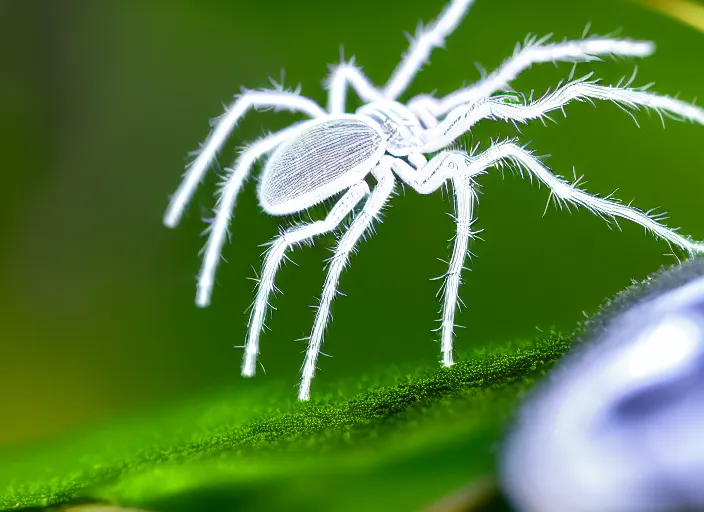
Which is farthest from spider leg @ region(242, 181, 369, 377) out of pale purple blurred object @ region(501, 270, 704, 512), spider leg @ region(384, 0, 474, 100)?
pale purple blurred object @ region(501, 270, 704, 512)

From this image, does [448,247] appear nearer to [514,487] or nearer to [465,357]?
[465,357]

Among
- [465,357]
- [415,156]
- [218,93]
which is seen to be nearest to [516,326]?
[465,357]

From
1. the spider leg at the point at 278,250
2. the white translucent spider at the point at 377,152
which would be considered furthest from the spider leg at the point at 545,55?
the spider leg at the point at 278,250

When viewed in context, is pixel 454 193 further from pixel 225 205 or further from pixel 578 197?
pixel 225 205

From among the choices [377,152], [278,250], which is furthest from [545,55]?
[278,250]

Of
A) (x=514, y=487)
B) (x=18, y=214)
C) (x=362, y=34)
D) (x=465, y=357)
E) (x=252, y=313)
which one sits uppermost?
(x=362, y=34)

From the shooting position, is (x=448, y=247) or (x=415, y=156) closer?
(x=448, y=247)

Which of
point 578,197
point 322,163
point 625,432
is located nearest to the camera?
point 625,432
